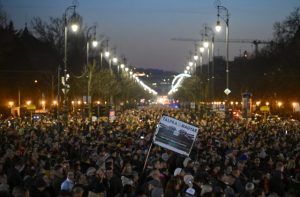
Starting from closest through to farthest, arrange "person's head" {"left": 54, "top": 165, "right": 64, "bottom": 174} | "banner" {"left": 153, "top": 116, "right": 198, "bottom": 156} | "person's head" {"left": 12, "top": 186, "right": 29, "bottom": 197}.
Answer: "person's head" {"left": 12, "top": 186, "right": 29, "bottom": 197}
"person's head" {"left": 54, "top": 165, "right": 64, "bottom": 174}
"banner" {"left": 153, "top": 116, "right": 198, "bottom": 156}

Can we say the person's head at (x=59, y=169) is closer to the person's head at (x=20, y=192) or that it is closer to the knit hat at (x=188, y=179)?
the knit hat at (x=188, y=179)

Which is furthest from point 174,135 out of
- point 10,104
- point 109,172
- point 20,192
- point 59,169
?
point 10,104

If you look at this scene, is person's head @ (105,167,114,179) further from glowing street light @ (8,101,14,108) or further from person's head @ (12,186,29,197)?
glowing street light @ (8,101,14,108)

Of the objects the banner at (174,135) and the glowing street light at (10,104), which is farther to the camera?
the glowing street light at (10,104)

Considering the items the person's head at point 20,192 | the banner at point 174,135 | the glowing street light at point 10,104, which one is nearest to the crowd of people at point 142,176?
the person's head at point 20,192

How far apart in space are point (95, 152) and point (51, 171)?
515cm

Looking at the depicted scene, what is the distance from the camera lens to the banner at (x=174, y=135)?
17.7 metres

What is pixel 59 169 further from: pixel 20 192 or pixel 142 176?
pixel 20 192

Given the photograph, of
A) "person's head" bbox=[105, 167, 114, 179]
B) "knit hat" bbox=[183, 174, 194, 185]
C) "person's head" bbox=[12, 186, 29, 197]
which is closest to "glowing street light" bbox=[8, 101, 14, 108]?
"person's head" bbox=[105, 167, 114, 179]

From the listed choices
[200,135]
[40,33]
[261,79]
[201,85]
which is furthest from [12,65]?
[200,135]

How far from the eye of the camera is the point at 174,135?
18016 mm

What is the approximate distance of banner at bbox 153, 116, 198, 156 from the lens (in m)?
17.7

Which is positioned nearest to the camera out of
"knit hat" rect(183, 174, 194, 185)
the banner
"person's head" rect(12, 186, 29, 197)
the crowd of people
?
"person's head" rect(12, 186, 29, 197)

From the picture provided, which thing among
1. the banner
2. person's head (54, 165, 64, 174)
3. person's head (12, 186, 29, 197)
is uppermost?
the banner
